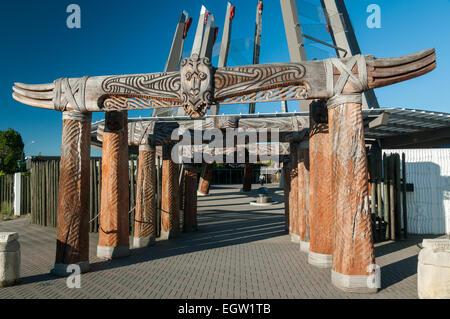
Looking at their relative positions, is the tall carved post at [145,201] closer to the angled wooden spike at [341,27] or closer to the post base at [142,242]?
the post base at [142,242]

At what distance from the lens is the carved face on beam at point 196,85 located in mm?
5754

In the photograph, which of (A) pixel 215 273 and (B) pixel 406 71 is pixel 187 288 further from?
(B) pixel 406 71

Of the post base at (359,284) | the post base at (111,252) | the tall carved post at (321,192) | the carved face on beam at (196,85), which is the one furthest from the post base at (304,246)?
the carved face on beam at (196,85)

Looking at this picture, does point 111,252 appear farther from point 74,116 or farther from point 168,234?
point 74,116

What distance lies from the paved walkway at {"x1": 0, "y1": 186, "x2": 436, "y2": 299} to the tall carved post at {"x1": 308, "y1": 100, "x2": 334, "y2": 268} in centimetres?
38

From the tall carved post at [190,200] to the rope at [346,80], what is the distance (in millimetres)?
7740

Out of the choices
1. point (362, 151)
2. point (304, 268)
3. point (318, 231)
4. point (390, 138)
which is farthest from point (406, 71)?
point (390, 138)

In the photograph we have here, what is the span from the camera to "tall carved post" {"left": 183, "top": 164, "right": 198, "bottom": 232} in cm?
1195

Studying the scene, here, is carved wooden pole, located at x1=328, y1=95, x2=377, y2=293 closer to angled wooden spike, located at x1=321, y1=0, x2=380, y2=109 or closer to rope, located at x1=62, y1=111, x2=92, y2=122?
rope, located at x1=62, y1=111, x2=92, y2=122

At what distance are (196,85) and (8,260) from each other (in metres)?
4.63

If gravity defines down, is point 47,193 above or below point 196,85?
below

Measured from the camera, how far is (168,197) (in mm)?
10633

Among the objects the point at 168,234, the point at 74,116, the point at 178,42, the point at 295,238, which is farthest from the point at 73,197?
the point at 178,42

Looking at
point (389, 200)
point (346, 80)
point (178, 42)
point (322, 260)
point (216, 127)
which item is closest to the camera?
point (346, 80)
